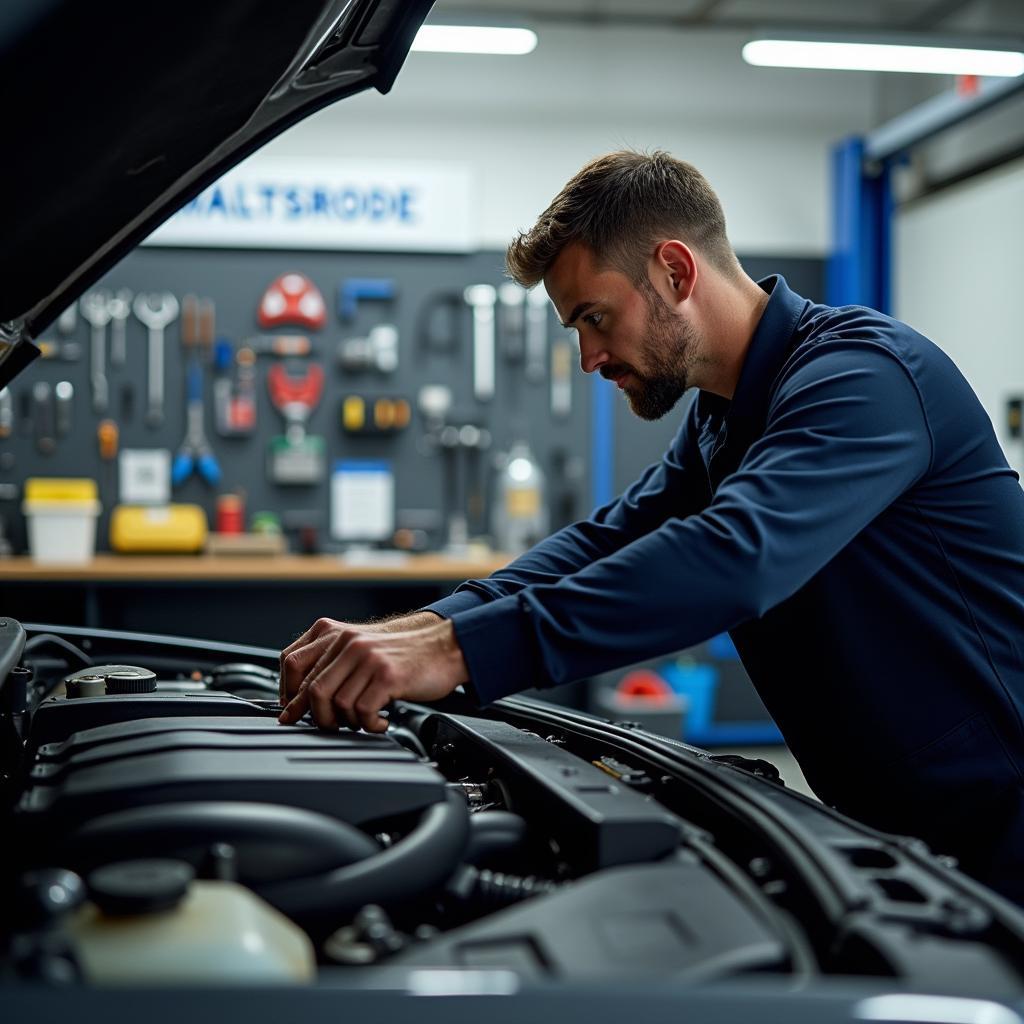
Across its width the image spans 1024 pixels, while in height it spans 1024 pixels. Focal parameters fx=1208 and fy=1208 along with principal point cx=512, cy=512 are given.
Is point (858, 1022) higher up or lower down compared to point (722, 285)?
lower down

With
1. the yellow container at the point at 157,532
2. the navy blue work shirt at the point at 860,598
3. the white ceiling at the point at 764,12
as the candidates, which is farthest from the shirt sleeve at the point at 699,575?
the white ceiling at the point at 764,12

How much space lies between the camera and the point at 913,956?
0.71 metres

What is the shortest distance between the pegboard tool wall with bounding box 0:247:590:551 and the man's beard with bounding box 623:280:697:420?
3495 millimetres

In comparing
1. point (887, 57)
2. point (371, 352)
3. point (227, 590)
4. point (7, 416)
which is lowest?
point (227, 590)

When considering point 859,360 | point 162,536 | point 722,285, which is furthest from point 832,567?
point 162,536

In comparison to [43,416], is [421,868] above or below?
below

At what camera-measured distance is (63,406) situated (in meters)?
4.82

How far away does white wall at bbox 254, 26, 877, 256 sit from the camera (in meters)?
5.29

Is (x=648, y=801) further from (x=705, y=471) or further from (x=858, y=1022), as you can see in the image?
(x=705, y=471)

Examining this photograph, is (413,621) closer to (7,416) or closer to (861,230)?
(7,416)

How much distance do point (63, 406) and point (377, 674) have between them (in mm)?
4092

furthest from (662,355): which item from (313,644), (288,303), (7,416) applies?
(7,416)

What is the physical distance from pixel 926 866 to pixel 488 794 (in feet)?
1.52

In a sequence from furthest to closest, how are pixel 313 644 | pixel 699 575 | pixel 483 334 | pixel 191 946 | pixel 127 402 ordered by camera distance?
1. pixel 483 334
2. pixel 127 402
3. pixel 313 644
4. pixel 699 575
5. pixel 191 946
